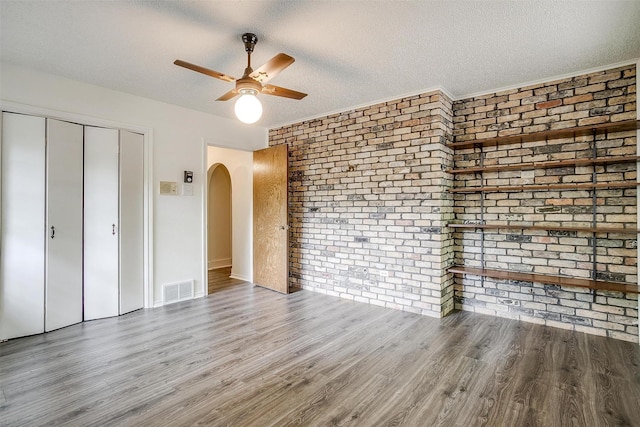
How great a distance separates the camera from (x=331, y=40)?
2.63 meters

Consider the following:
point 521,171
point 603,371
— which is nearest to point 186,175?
point 521,171

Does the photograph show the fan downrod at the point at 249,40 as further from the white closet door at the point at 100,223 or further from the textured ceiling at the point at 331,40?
the white closet door at the point at 100,223

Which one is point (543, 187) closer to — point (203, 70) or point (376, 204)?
point (376, 204)

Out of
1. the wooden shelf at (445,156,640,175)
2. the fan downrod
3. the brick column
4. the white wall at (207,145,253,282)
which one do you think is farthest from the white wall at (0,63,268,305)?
the wooden shelf at (445,156,640,175)

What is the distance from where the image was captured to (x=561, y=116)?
131 inches

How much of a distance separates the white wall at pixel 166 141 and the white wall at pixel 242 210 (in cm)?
59

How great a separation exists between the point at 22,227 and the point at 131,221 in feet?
3.17

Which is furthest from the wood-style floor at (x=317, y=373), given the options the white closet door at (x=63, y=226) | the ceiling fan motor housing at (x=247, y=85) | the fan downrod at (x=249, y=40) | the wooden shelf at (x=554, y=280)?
the fan downrod at (x=249, y=40)

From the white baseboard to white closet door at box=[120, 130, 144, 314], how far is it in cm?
264

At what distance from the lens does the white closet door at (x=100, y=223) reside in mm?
3566

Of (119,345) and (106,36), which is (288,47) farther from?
(119,345)

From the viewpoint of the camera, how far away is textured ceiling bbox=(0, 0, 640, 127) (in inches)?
87.7

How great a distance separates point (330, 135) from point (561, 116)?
2637 millimetres

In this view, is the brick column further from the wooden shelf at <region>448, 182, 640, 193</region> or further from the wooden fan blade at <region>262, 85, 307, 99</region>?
the wooden fan blade at <region>262, 85, 307, 99</region>
